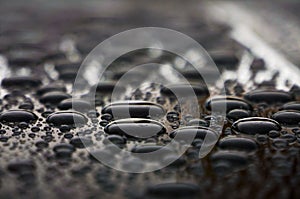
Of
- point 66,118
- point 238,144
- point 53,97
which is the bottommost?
point 238,144

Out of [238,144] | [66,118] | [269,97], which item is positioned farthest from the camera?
[269,97]

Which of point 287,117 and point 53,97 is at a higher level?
point 53,97

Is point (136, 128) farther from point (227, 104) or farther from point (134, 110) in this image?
point (227, 104)

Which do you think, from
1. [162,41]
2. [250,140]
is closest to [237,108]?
[250,140]

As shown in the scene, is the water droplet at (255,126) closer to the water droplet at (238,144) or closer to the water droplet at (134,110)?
the water droplet at (238,144)

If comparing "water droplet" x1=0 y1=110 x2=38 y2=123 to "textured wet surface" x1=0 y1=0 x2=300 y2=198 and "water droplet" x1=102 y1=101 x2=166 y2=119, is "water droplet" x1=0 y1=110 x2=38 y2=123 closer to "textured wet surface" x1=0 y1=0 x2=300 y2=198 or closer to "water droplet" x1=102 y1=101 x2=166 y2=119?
"textured wet surface" x1=0 y1=0 x2=300 y2=198

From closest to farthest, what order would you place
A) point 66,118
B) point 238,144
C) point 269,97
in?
point 238,144
point 66,118
point 269,97

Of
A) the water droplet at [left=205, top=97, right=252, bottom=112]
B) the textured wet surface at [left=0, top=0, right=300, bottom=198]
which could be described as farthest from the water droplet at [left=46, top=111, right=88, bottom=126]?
the water droplet at [left=205, top=97, right=252, bottom=112]

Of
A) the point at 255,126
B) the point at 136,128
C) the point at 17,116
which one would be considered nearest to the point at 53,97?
the point at 17,116

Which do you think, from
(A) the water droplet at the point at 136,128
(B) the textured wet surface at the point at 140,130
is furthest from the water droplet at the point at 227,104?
(A) the water droplet at the point at 136,128
